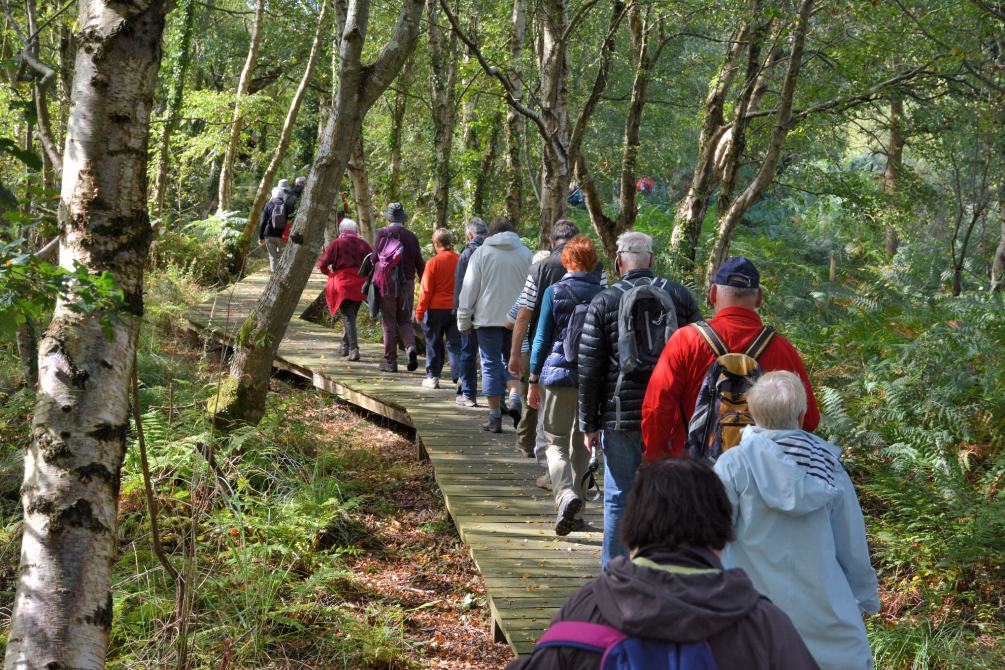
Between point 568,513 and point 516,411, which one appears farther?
point 516,411

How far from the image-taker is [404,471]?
9305mm

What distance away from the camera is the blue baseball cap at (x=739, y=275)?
4.35 meters

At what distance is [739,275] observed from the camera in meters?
4.35

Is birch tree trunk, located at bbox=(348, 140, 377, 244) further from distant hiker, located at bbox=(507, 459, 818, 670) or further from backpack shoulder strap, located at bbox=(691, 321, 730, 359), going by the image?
distant hiker, located at bbox=(507, 459, 818, 670)

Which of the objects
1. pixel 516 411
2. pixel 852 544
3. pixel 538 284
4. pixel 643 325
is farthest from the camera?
pixel 516 411

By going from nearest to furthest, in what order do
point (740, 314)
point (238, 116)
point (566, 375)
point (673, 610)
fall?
point (673, 610), point (740, 314), point (566, 375), point (238, 116)

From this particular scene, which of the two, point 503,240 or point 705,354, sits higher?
point 503,240

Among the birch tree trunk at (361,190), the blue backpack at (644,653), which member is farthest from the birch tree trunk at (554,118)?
the blue backpack at (644,653)

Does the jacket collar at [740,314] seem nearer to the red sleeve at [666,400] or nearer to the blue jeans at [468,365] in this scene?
the red sleeve at [666,400]

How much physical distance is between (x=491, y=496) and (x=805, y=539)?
14.5ft

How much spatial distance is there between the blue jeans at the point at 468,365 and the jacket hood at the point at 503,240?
4.35 ft

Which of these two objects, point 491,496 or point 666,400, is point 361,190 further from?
point 666,400

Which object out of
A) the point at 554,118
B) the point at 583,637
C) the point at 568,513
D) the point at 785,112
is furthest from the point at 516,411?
the point at 583,637

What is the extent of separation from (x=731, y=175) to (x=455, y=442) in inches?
247
